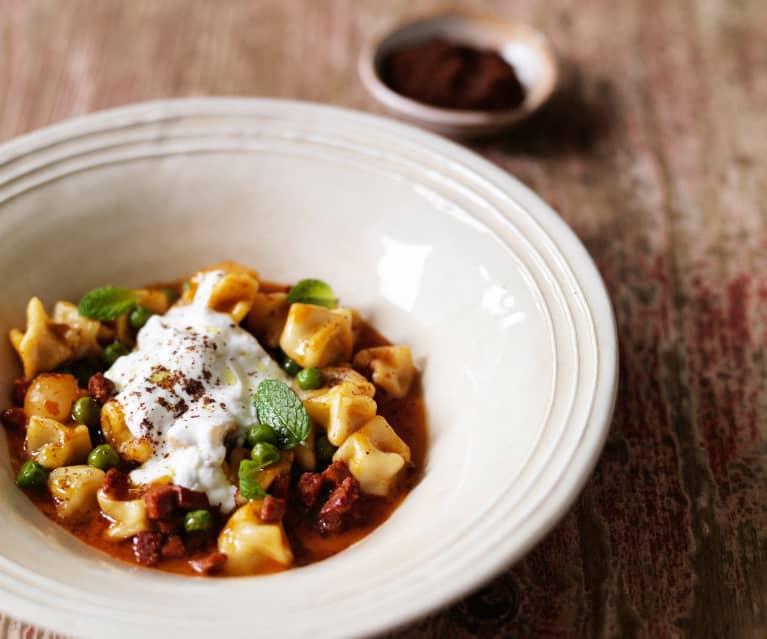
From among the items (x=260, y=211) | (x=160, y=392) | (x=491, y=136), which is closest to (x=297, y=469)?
(x=160, y=392)

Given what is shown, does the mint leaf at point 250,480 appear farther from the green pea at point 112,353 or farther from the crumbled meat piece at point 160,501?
the green pea at point 112,353

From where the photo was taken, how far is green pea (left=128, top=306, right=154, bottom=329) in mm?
3725

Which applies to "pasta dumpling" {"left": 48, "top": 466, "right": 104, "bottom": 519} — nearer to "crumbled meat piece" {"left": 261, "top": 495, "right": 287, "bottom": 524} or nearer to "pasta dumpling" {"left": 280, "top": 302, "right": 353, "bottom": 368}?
"crumbled meat piece" {"left": 261, "top": 495, "right": 287, "bottom": 524}

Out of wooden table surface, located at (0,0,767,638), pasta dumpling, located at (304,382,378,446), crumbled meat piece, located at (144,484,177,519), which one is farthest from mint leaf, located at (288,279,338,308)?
wooden table surface, located at (0,0,767,638)

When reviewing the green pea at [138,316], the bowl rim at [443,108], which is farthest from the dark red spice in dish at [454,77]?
the green pea at [138,316]

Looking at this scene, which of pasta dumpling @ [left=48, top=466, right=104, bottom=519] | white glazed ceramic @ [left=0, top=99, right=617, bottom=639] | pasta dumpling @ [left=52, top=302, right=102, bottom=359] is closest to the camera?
white glazed ceramic @ [left=0, top=99, right=617, bottom=639]

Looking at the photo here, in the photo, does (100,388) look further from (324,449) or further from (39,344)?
(324,449)

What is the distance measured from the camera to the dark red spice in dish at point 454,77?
4.93 metres

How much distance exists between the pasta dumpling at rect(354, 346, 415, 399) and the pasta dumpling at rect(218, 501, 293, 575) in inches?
31.2

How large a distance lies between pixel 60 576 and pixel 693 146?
4073mm

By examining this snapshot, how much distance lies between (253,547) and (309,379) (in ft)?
2.46

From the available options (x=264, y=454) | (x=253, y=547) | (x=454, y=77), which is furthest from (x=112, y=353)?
(x=454, y=77)

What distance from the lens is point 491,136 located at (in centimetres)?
507

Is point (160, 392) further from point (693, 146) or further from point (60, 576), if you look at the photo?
point (693, 146)
